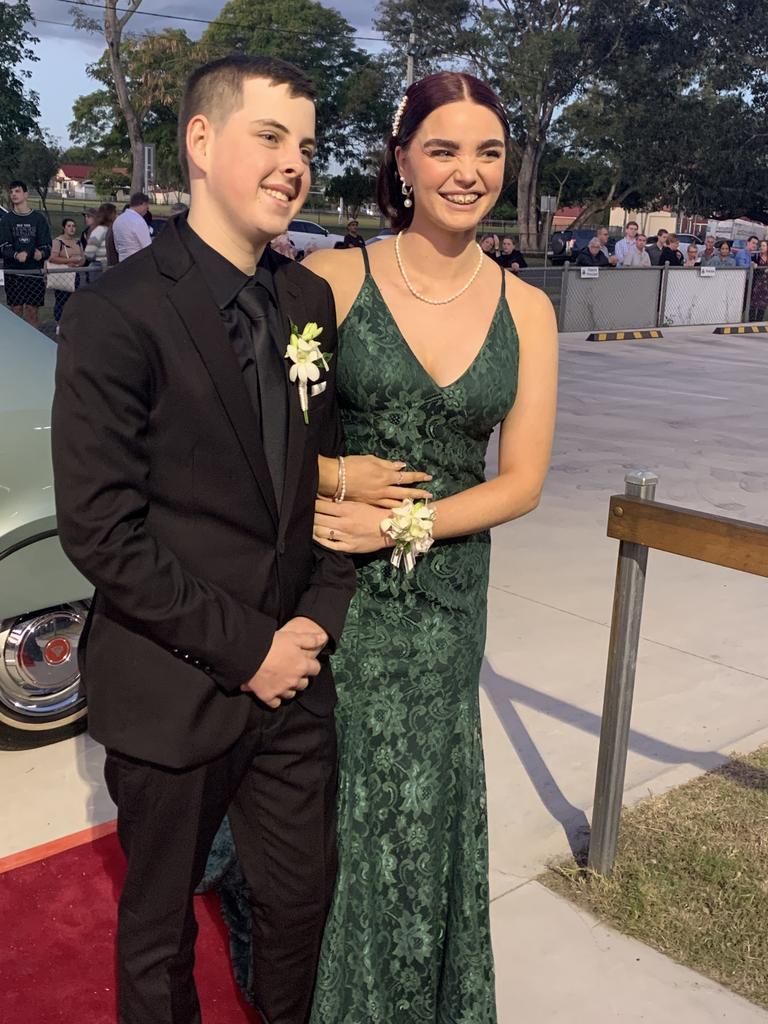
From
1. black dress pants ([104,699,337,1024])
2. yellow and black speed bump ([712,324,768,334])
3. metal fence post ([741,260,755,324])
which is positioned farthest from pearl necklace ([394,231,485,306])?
metal fence post ([741,260,755,324])

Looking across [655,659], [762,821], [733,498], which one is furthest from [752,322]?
[762,821]

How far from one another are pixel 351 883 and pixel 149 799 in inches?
21.9

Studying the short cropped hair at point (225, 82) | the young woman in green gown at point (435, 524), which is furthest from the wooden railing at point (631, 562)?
the short cropped hair at point (225, 82)

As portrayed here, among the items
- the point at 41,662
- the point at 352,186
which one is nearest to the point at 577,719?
the point at 41,662

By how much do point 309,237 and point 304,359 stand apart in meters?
31.3

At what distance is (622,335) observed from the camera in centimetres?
1788

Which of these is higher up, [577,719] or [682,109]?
[682,109]

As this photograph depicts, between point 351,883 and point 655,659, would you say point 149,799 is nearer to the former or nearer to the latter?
point 351,883

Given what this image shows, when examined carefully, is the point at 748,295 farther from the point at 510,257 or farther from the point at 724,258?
the point at 510,257

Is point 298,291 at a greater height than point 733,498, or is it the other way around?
point 298,291

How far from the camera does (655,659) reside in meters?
4.99

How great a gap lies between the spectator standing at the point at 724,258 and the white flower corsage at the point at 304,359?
20789mm

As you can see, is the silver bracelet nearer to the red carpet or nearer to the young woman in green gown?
the young woman in green gown

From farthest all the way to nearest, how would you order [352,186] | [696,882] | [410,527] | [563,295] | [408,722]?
[352,186] → [563,295] → [696,882] → [408,722] → [410,527]
